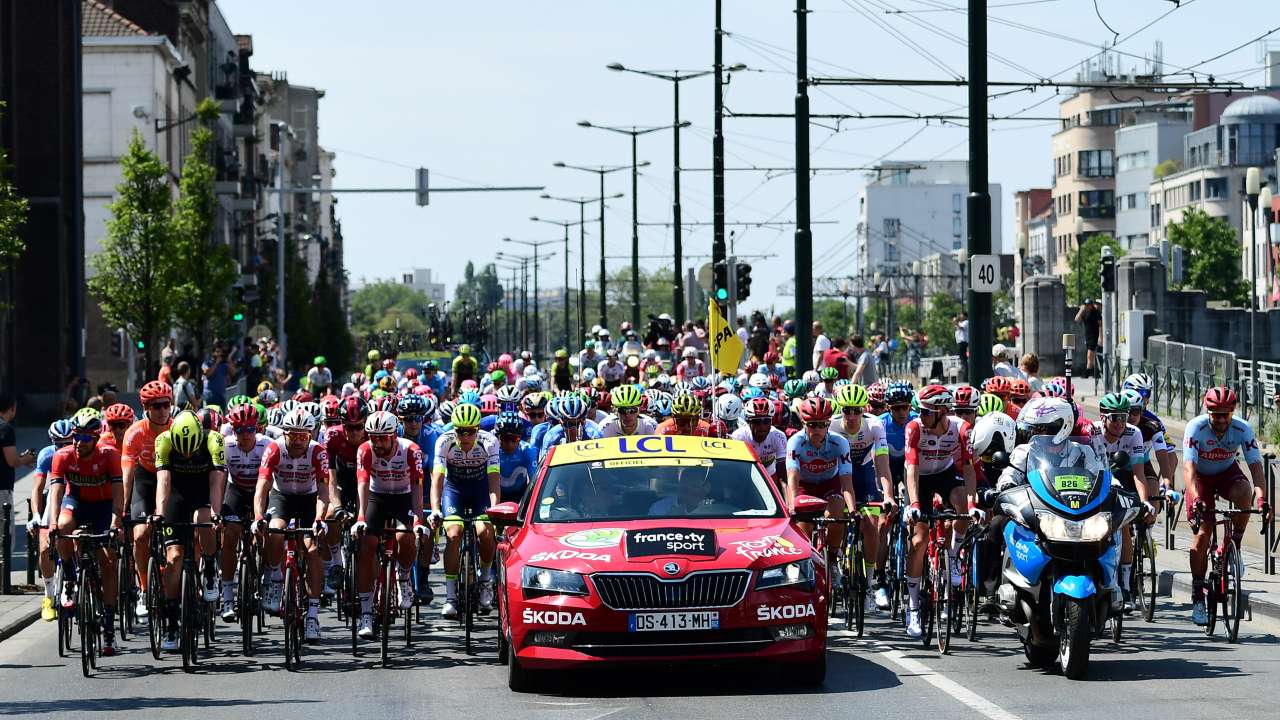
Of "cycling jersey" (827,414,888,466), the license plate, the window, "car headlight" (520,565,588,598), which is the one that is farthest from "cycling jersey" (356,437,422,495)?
the window

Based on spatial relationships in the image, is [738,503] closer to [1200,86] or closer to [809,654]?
[809,654]

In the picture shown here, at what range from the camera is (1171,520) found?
20797 millimetres

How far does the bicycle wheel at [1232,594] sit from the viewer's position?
1441 centimetres

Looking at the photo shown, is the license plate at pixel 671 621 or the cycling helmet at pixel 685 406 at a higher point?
the cycling helmet at pixel 685 406

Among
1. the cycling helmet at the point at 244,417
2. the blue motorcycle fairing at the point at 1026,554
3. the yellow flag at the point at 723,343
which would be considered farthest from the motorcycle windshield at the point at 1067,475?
the yellow flag at the point at 723,343

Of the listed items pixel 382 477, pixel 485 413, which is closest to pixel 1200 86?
pixel 485 413

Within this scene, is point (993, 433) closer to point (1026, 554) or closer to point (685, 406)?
point (1026, 554)

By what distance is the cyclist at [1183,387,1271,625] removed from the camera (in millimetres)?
15055

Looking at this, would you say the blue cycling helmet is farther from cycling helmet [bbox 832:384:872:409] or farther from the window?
the window

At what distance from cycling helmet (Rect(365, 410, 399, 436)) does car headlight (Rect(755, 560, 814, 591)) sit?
3.96 m

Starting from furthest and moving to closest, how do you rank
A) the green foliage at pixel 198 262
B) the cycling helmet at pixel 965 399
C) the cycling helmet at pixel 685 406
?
1. the green foliage at pixel 198 262
2. the cycling helmet at pixel 685 406
3. the cycling helmet at pixel 965 399

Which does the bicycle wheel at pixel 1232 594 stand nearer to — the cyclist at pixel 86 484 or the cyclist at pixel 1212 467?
the cyclist at pixel 1212 467

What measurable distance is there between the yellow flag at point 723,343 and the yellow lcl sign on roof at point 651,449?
10.8 meters

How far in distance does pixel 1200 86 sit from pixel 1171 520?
32.4ft
